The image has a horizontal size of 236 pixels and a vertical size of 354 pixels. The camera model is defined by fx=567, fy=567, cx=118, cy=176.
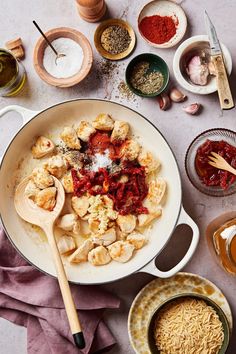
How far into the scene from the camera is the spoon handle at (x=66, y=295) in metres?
2.03

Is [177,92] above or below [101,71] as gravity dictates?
below

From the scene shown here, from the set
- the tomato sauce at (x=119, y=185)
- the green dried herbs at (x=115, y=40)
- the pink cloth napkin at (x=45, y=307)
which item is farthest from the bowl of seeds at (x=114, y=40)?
the pink cloth napkin at (x=45, y=307)

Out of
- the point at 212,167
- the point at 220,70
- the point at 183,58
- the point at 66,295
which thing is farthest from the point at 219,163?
the point at 66,295

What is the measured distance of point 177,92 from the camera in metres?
2.36

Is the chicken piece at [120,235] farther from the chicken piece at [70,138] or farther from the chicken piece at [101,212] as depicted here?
the chicken piece at [70,138]

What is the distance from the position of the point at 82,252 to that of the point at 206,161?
622 mm

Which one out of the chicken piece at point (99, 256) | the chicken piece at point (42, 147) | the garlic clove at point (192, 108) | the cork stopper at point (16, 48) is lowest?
the chicken piece at point (99, 256)

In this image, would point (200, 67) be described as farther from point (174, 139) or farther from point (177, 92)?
point (174, 139)

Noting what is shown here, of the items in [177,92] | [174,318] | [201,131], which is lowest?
[174,318]

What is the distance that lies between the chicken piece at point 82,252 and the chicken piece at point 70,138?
1.29 feet

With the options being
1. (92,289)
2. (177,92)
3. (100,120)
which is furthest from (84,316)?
(177,92)

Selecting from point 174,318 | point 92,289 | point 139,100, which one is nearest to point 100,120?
point 139,100

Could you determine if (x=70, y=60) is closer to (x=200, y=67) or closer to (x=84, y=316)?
(x=200, y=67)

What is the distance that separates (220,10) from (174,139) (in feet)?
1.92
